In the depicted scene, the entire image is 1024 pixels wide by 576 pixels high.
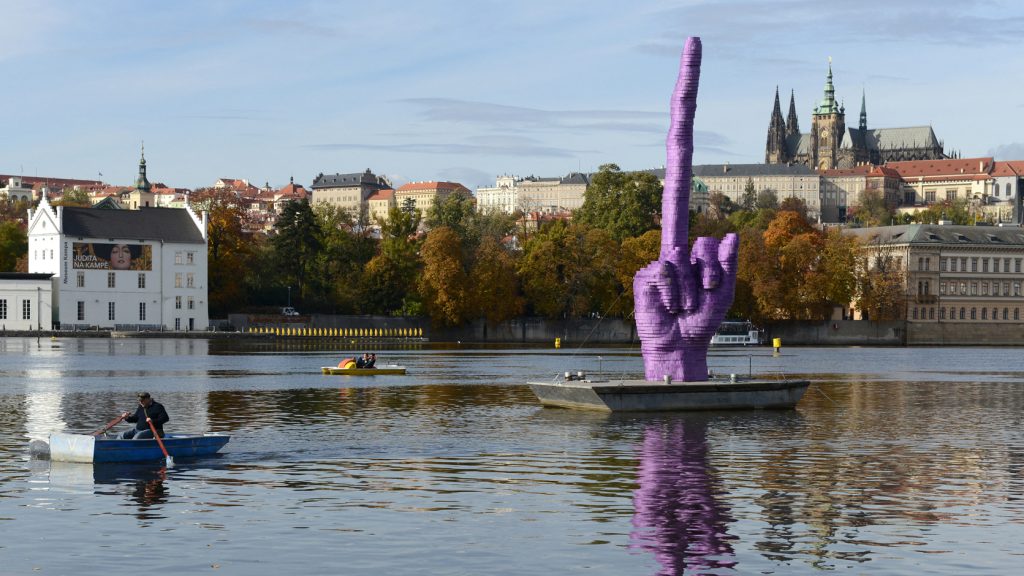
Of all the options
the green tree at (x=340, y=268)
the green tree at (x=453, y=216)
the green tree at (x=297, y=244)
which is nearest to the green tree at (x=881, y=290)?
the green tree at (x=453, y=216)

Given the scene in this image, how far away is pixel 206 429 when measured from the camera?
4391 centimetres

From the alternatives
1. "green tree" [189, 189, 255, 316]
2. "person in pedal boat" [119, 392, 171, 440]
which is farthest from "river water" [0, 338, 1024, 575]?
"green tree" [189, 189, 255, 316]

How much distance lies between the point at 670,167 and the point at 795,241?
105 meters

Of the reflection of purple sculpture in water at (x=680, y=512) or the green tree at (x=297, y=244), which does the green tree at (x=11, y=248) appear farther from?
the reflection of purple sculpture in water at (x=680, y=512)

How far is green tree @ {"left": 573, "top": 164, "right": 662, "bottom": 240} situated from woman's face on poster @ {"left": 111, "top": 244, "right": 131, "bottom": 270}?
50421mm

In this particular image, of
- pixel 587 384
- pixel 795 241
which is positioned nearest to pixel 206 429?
pixel 587 384

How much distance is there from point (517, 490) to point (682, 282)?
20958 mm

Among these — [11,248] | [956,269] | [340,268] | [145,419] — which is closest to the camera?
[145,419]

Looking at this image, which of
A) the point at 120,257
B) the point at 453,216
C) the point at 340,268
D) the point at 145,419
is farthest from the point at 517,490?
the point at 453,216

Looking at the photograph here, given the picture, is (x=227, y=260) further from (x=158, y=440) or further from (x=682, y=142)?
(x=158, y=440)

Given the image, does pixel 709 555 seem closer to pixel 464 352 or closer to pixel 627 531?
pixel 627 531

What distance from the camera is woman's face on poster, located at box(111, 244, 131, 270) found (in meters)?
145

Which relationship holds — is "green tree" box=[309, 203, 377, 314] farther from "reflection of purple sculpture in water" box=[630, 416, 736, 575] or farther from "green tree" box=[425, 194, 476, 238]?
"reflection of purple sculpture in water" box=[630, 416, 736, 575]

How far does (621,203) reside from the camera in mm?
162875
